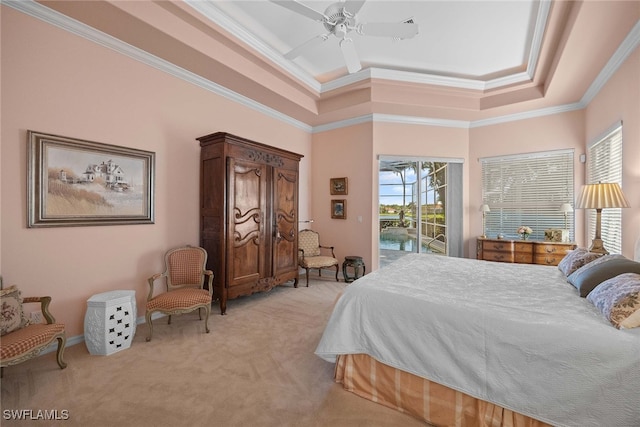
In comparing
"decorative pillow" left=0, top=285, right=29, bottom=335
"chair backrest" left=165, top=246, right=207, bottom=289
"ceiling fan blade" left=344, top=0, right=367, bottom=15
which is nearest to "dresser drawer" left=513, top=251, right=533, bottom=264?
"ceiling fan blade" left=344, top=0, right=367, bottom=15

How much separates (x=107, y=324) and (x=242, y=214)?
1830mm

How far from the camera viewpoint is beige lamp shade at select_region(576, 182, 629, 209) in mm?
2621

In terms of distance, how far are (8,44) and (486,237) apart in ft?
22.0

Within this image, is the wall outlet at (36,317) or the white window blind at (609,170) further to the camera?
the white window blind at (609,170)

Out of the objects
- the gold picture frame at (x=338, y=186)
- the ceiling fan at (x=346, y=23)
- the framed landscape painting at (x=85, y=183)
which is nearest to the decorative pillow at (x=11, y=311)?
the framed landscape painting at (x=85, y=183)

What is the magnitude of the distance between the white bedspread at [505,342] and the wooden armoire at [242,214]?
201 cm

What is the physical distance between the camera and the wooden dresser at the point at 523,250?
4.37 meters

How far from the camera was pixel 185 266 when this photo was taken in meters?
3.40

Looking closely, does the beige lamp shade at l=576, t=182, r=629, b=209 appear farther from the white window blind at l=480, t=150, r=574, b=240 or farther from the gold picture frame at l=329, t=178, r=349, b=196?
the gold picture frame at l=329, t=178, r=349, b=196

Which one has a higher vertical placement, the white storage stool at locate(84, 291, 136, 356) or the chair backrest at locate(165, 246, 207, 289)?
the chair backrest at locate(165, 246, 207, 289)

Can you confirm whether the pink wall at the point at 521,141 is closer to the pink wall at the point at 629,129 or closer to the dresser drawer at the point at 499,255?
the dresser drawer at the point at 499,255

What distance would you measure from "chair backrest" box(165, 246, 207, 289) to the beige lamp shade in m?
4.27

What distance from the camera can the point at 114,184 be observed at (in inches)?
119

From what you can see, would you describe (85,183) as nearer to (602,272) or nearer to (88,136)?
(88,136)
